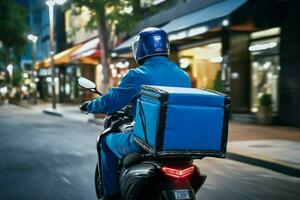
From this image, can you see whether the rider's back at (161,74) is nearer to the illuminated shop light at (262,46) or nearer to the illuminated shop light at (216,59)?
the illuminated shop light at (262,46)

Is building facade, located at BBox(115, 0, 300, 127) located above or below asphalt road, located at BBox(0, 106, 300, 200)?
above

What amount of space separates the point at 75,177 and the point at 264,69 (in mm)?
10355

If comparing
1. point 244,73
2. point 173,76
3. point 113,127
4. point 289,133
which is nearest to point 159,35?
point 173,76

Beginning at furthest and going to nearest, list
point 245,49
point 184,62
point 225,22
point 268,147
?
point 184,62, point 245,49, point 225,22, point 268,147

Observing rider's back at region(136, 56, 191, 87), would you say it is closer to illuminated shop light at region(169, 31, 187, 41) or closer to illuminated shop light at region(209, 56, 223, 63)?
illuminated shop light at region(169, 31, 187, 41)

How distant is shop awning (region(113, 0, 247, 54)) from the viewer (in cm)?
1457

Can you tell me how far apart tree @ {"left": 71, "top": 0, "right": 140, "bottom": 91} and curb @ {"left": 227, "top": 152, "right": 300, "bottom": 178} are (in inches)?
A: 474

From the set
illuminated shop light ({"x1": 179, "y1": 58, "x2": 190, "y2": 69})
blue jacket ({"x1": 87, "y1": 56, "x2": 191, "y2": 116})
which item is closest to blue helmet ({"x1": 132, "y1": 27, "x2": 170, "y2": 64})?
blue jacket ({"x1": 87, "y1": 56, "x2": 191, "y2": 116})

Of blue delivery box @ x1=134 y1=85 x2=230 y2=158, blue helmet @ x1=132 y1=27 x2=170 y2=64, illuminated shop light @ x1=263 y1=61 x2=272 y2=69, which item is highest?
blue helmet @ x1=132 y1=27 x2=170 y2=64

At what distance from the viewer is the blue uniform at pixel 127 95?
3.88m

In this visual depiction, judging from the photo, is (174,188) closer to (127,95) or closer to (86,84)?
(127,95)

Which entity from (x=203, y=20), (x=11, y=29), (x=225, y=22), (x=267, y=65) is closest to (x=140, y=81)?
(x=225, y=22)

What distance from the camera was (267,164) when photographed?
8.21 m

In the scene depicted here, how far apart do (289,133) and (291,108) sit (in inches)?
85.6
